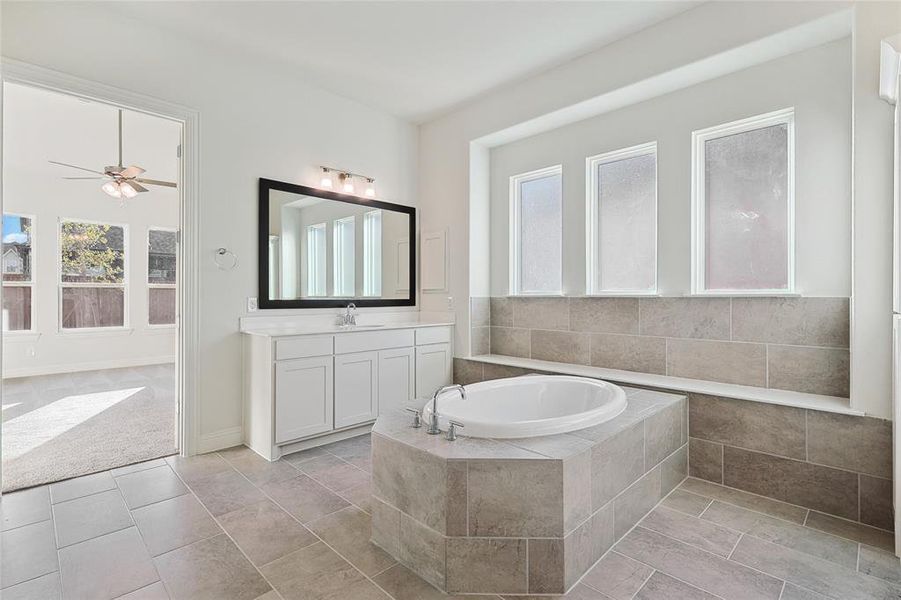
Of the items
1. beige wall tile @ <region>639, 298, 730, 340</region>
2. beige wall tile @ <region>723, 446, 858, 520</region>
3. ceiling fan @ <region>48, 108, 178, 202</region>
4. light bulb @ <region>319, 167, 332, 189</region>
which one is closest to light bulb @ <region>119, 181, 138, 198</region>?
ceiling fan @ <region>48, 108, 178, 202</region>

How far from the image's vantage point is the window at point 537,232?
4.04 metres

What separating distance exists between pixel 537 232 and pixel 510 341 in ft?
3.57

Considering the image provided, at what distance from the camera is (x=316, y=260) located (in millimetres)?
3801

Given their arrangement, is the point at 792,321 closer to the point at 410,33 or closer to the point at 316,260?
the point at 410,33

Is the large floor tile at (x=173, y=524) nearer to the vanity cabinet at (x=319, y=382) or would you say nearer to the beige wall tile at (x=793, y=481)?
the vanity cabinet at (x=319, y=382)

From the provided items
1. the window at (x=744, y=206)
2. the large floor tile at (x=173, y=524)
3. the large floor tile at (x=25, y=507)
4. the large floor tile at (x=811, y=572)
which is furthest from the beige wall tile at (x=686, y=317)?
the large floor tile at (x=25, y=507)

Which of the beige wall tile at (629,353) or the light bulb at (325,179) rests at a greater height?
the light bulb at (325,179)

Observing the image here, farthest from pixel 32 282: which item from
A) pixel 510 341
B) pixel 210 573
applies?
pixel 510 341

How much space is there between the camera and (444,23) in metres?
2.95

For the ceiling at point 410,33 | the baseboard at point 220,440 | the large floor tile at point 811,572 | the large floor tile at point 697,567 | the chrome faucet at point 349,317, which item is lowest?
the large floor tile at point 697,567

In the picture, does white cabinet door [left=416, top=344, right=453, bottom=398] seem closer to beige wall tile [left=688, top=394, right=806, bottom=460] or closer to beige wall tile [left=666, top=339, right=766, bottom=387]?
beige wall tile [left=666, top=339, right=766, bottom=387]

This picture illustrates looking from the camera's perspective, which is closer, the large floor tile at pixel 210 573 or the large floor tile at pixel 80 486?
the large floor tile at pixel 210 573

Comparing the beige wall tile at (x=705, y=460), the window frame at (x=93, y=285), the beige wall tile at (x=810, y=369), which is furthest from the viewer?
the window frame at (x=93, y=285)

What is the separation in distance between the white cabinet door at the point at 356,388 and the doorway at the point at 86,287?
112cm
